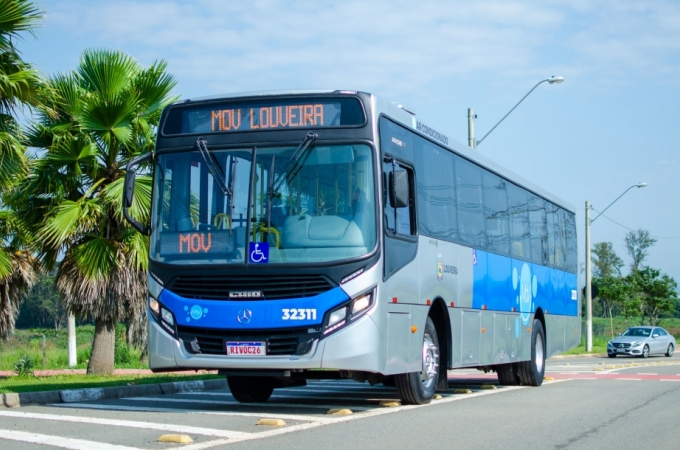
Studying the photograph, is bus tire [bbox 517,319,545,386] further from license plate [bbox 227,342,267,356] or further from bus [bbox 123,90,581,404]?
license plate [bbox 227,342,267,356]

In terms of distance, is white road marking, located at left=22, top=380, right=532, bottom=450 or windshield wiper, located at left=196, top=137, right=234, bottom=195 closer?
white road marking, located at left=22, top=380, right=532, bottom=450

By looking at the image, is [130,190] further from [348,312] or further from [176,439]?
[176,439]

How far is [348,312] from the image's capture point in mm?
10172

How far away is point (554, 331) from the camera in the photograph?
19547 mm

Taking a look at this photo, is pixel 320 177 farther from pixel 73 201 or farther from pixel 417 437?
pixel 73 201

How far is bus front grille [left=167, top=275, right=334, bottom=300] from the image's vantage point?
33.3ft

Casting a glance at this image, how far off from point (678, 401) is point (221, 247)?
7181 mm

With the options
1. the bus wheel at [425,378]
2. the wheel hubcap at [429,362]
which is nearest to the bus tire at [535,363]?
the bus wheel at [425,378]

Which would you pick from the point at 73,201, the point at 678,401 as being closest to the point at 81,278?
the point at 73,201

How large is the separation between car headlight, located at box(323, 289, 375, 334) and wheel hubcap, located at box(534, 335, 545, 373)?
26.5 feet

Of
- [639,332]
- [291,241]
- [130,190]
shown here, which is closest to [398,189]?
[291,241]

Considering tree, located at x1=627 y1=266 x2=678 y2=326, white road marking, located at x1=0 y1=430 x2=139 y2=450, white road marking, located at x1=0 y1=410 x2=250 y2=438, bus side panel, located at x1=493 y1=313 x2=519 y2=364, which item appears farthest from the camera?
tree, located at x1=627 y1=266 x2=678 y2=326

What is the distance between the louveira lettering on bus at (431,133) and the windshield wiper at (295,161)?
2167 millimetres

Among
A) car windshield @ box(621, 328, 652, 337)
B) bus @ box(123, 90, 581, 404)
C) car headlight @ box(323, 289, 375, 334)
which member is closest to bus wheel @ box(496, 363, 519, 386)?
bus @ box(123, 90, 581, 404)
